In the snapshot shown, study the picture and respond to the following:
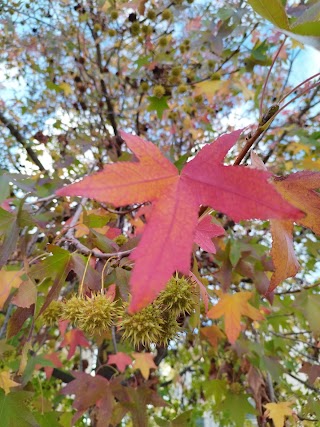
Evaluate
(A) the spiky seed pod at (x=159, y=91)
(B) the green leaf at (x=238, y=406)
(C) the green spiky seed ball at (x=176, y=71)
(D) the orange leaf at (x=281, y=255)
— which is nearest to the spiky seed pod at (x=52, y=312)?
(D) the orange leaf at (x=281, y=255)

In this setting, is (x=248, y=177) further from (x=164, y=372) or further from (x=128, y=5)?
(x=164, y=372)

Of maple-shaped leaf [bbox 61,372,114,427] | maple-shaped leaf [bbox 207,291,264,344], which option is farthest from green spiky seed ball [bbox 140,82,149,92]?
maple-shaped leaf [bbox 61,372,114,427]

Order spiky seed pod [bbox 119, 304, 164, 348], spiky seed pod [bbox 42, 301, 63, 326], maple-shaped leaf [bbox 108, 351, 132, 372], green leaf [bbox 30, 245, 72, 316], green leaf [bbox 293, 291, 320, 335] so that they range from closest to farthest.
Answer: spiky seed pod [bbox 119, 304, 164, 348]
green leaf [bbox 30, 245, 72, 316]
spiky seed pod [bbox 42, 301, 63, 326]
green leaf [bbox 293, 291, 320, 335]
maple-shaped leaf [bbox 108, 351, 132, 372]

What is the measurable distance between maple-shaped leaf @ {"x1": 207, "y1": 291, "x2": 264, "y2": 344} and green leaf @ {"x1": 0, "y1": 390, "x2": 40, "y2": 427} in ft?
1.81

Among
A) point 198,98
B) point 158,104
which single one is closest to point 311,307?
point 158,104

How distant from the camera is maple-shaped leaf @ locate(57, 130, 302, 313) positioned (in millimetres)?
368

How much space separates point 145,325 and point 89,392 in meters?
0.71

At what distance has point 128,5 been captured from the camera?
1.60 m

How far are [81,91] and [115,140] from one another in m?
0.49

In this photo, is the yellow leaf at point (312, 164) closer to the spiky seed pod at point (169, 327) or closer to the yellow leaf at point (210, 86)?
the yellow leaf at point (210, 86)

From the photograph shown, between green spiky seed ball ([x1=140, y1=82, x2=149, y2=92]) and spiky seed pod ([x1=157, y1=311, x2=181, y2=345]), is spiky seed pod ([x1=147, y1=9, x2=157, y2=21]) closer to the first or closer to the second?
green spiky seed ball ([x1=140, y1=82, x2=149, y2=92])

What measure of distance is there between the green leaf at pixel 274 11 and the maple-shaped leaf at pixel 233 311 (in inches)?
33.6

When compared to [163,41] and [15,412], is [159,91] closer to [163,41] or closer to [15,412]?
[163,41]

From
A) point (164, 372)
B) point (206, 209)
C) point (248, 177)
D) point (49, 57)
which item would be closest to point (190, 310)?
point (206, 209)
